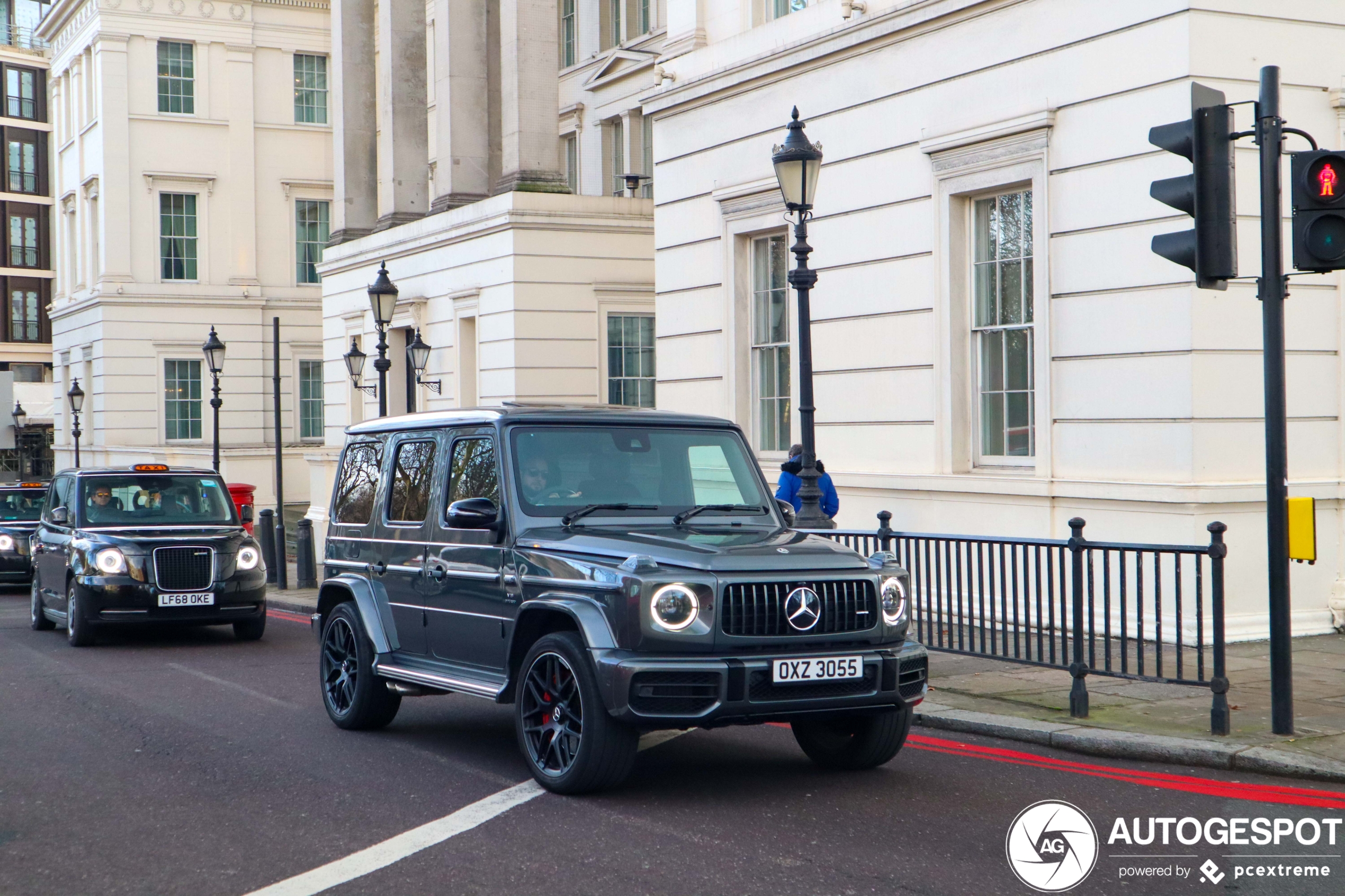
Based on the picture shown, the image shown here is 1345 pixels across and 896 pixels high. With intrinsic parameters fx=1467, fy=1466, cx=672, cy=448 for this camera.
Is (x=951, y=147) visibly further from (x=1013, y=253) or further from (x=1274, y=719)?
(x=1274, y=719)

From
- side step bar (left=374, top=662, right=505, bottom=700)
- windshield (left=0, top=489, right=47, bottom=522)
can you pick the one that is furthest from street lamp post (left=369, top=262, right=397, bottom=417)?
side step bar (left=374, top=662, right=505, bottom=700)

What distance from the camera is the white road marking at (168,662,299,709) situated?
34.6ft

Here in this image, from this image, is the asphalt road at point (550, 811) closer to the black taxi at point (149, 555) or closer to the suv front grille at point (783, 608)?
the suv front grille at point (783, 608)

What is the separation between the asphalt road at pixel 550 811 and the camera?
5754 millimetres

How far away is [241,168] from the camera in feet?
140

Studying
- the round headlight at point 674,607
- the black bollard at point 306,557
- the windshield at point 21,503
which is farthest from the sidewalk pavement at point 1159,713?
the windshield at point 21,503

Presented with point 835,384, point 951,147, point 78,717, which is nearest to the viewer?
point 78,717

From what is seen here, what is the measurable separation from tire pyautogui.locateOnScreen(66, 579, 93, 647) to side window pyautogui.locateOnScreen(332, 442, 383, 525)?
18.9ft

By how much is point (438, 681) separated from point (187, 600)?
23.7ft

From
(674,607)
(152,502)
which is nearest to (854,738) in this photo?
(674,607)

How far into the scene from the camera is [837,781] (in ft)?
24.5

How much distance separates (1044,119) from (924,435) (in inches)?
135

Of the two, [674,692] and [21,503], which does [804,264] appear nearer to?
[674,692]

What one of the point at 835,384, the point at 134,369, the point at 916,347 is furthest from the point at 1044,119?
the point at 134,369
